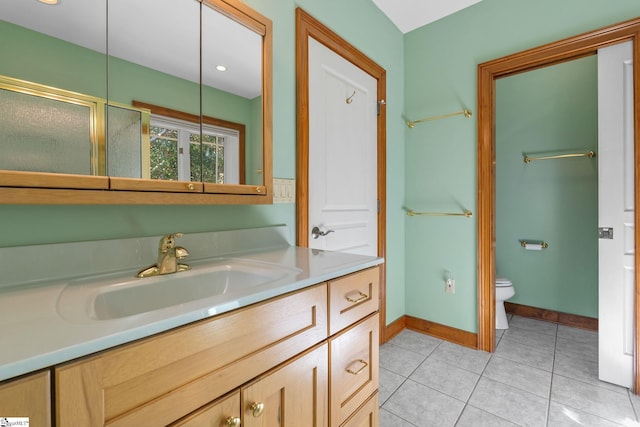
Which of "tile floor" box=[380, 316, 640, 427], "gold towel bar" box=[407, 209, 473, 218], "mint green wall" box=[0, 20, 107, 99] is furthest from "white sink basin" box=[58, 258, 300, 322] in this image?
"gold towel bar" box=[407, 209, 473, 218]

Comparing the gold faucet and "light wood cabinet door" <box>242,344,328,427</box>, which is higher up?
the gold faucet

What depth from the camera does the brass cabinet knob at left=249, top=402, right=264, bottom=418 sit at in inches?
26.0

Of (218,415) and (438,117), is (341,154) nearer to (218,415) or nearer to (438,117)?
(438,117)

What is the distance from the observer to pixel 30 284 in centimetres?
75

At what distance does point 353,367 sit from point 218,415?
51 cm

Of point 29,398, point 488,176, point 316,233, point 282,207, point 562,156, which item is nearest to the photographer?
point 29,398

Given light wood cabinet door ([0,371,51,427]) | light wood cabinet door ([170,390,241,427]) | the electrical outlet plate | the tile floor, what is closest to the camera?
light wood cabinet door ([0,371,51,427])

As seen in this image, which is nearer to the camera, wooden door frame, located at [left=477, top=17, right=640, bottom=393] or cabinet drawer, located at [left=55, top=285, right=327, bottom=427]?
cabinet drawer, located at [left=55, top=285, right=327, bottom=427]

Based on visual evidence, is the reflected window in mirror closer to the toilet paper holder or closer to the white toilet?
the white toilet

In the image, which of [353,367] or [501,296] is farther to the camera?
[501,296]

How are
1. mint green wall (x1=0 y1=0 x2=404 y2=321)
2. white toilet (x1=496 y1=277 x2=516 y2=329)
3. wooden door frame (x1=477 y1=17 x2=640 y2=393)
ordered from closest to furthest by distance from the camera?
mint green wall (x1=0 y1=0 x2=404 y2=321) < wooden door frame (x1=477 y1=17 x2=640 y2=393) < white toilet (x1=496 y1=277 x2=516 y2=329)

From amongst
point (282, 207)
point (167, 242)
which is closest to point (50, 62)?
point (167, 242)

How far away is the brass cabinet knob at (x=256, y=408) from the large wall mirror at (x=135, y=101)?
2.13 feet

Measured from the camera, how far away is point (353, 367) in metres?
0.98
